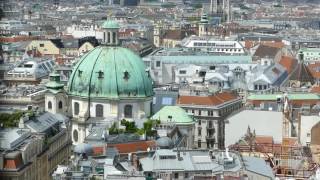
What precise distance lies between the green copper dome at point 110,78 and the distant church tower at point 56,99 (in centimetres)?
41

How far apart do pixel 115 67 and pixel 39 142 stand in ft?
18.5

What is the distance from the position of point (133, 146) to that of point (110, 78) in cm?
583

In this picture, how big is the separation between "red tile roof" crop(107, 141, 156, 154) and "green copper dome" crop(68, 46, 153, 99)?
498cm

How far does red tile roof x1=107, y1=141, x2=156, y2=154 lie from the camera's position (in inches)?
883

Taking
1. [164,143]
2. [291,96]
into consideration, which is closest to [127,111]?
[164,143]

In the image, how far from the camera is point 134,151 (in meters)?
22.3

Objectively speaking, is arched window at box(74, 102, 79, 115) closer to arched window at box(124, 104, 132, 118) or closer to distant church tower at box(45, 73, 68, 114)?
distant church tower at box(45, 73, 68, 114)

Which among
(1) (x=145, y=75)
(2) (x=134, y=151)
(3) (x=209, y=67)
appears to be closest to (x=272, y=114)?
(1) (x=145, y=75)

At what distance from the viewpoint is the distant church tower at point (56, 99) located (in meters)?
28.9

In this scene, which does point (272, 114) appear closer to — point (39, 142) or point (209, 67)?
point (39, 142)

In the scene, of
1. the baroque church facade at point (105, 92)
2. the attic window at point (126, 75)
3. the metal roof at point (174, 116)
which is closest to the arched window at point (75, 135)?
the baroque church facade at point (105, 92)

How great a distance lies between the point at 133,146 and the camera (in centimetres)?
2295

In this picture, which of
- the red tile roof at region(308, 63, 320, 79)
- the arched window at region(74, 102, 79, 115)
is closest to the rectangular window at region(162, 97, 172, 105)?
the arched window at region(74, 102, 79, 115)

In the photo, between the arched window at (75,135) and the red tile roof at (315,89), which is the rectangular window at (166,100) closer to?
the arched window at (75,135)
